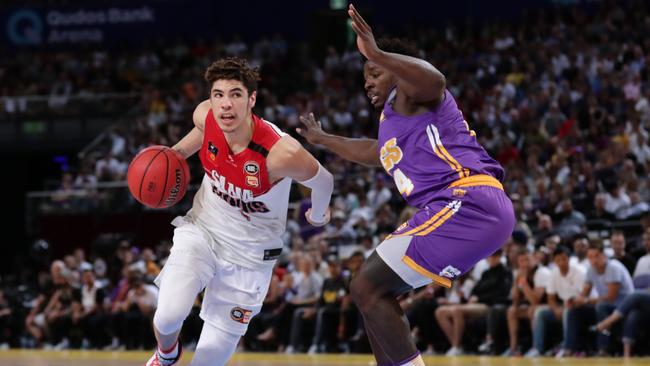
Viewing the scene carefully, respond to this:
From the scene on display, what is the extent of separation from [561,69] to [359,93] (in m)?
4.43

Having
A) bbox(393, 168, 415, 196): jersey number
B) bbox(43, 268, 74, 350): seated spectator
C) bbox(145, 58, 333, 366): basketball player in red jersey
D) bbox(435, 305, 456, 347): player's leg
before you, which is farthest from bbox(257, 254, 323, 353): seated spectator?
bbox(393, 168, 415, 196): jersey number

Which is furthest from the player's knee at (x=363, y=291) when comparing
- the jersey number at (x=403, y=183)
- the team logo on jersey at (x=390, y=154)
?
the team logo on jersey at (x=390, y=154)

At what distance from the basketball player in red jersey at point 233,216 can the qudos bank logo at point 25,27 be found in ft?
79.0

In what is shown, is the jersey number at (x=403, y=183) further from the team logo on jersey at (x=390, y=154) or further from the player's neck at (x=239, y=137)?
the player's neck at (x=239, y=137)

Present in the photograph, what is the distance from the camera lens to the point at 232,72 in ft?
23.2

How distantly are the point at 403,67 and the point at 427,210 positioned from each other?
854 millimetres

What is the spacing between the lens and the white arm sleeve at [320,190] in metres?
7.11

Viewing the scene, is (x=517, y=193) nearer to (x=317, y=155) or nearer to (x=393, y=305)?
(x=317, y=155)

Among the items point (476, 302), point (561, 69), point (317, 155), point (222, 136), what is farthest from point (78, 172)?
point (222, 136)

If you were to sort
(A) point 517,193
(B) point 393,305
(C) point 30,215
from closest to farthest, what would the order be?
(B) point 393,305
(A) point 517,193
(C) point 30,215

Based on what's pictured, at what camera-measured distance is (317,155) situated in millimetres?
19797

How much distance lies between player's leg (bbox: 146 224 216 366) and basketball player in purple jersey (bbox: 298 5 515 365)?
1.26 meters

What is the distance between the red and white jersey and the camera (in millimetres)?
7074

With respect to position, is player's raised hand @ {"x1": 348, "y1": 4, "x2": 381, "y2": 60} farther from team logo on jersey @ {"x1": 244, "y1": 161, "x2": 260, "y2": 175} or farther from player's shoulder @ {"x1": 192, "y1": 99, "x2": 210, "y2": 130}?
player's shoulder @ {"x1": 192, "y1": 99, "x2": 210, "y2": 130}
